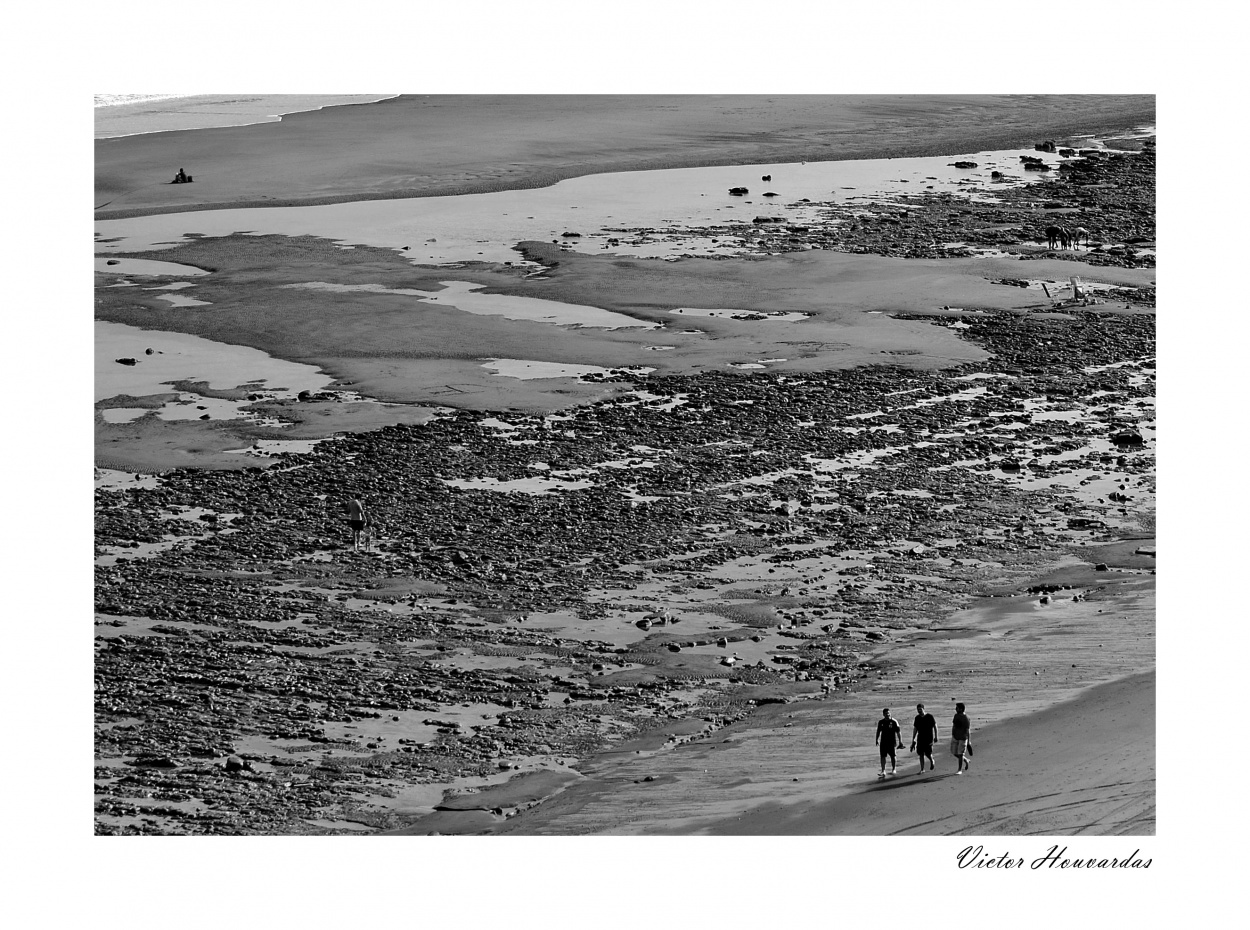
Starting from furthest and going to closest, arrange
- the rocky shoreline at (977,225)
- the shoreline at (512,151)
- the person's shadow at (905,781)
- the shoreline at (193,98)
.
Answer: the rocky shoreline at (977,225) → the shoreline at (512,151) → the shoreline at (193,98) → the person's shadow at (905,781)

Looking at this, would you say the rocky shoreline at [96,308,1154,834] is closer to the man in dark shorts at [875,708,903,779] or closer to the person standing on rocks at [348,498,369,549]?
the person standing on rocks at [348,498,369,549]

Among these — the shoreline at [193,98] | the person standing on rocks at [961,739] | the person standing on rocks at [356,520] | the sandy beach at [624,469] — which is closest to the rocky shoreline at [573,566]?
the sandy beach at [624,469]

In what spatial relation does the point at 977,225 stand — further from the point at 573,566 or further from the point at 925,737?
the point at 925,737

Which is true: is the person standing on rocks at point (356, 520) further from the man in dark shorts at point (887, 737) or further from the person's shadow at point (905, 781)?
the person's shadow at point (905, 781)

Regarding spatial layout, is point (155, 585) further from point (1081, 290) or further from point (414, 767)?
point (1081, 290)

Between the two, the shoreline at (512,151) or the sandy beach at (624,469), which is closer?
the sandy beach at (624,469)
